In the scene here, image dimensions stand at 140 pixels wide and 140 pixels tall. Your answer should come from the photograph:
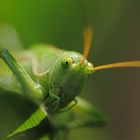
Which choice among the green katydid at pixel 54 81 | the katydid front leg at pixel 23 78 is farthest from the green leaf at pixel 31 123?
the katydid front leg at pixel 23 78

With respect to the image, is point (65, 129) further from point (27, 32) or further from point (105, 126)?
point (27, 32)

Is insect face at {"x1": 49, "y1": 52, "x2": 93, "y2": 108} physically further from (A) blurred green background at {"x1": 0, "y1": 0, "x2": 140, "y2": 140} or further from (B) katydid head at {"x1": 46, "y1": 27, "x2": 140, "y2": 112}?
(A) blurred green background at {"x1": 0, "y1": 0, "x2": 140, "y2": 140}

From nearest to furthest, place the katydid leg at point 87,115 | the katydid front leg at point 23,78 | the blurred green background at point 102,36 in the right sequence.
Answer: the katydid front leg at point 23,78 < the katydid leg at point 87,115 < the blurred green background at point 102,36

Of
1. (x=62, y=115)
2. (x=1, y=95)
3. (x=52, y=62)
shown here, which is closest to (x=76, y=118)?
(x=62, y=115)

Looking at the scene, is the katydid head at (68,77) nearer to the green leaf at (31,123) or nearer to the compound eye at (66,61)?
the compound eye at (66,61)

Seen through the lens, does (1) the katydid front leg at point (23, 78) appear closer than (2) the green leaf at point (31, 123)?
No
